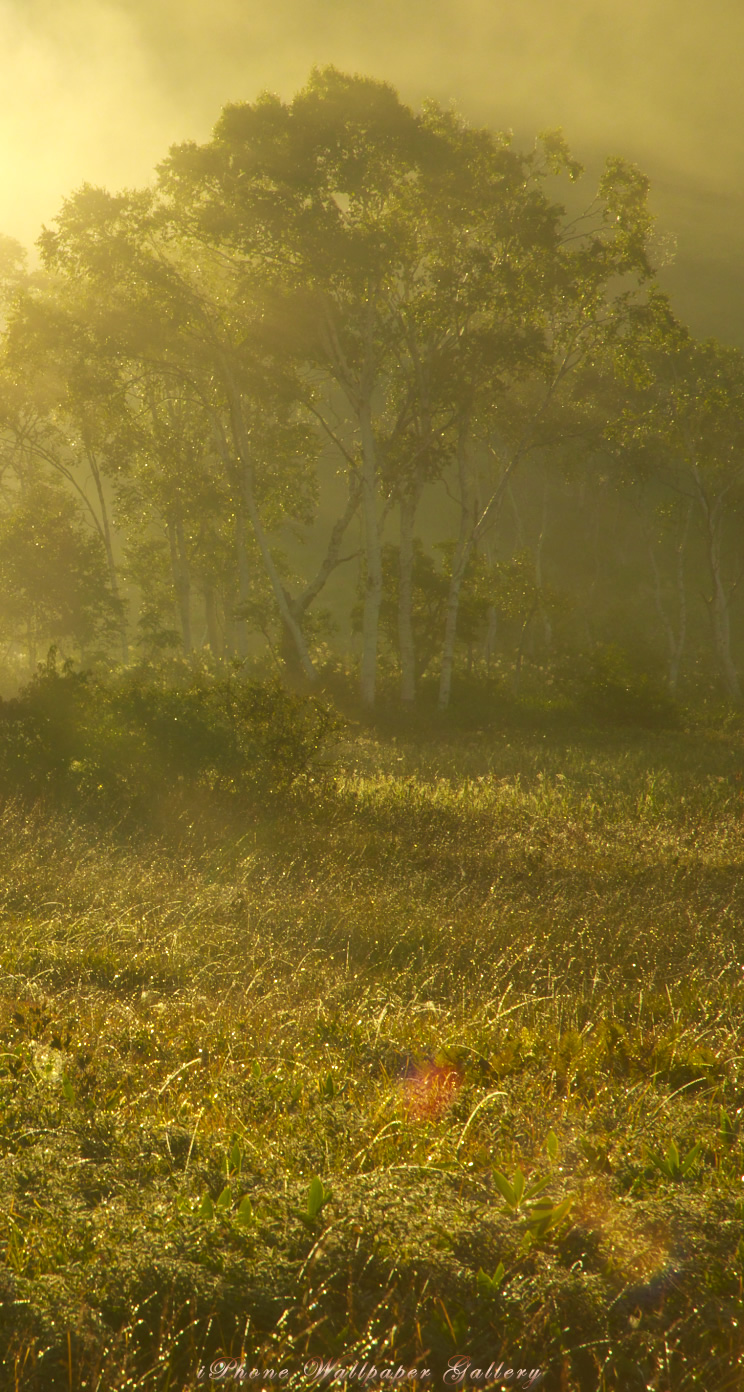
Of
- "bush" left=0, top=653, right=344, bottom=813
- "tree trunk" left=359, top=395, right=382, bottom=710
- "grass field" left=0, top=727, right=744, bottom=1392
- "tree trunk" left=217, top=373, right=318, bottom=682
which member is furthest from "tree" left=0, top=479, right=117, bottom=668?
"grass field" left=0, top=727, right=744, bottom=1392

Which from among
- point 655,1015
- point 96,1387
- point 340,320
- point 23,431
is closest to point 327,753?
point 655,1015

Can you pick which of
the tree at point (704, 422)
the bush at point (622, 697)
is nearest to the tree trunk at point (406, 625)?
the bush at point (622, 697)

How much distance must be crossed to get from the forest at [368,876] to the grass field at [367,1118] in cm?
2

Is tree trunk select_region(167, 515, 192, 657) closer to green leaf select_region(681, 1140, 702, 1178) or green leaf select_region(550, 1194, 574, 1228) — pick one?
green leaf select_region(681, 1140, 702, 1178)

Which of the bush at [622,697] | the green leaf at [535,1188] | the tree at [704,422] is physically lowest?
the green leaf at [535,1188]

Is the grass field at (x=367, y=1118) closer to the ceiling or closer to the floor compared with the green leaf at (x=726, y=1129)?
closer to the floor

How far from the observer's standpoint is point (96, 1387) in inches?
101

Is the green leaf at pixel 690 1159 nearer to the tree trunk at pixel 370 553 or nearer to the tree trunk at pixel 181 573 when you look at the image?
the tree trunk at pixel 370 553

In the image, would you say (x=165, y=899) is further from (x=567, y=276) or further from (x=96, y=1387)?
(x=567, y=276)

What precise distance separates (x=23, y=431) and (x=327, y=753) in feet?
84.9

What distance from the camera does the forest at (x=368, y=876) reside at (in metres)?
2.93

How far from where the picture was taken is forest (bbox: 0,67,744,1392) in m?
2.93

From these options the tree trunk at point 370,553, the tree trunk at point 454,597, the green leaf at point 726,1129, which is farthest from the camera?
the tree trunk at point 454,597

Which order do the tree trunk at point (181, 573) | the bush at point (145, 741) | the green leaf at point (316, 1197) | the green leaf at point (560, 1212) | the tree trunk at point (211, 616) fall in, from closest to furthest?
the green leaf at point (560, 1212) < the green leaf at point (316, 1197) < the bush at point (145, 741) < the tree trunk at point (181, 573) < the tree trunk at point (211, 616)
